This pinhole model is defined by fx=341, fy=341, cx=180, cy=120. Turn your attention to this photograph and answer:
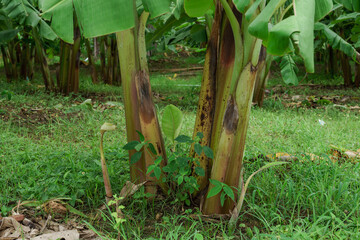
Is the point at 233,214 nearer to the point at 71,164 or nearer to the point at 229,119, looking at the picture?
the point at 229,119

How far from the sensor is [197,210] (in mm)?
1554

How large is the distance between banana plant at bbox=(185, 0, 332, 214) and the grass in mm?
185

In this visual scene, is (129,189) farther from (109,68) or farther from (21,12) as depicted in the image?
(109,68)

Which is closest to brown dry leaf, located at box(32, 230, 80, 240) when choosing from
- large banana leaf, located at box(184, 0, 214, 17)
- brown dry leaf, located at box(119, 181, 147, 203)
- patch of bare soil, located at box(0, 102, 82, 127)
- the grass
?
the grass

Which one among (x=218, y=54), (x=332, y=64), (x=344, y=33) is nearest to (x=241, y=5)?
(x=218, y=54)

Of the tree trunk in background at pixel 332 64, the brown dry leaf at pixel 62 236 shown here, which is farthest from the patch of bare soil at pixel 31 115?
the tree trunk in background at pixel 332 64

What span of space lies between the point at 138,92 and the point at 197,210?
2.01 ft

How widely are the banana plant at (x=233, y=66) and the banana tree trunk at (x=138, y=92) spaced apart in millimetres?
Answer: 243

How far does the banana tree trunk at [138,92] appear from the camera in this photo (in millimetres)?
1601

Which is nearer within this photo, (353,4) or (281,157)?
(353,4)

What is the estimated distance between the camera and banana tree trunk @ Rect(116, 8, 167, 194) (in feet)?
5.25

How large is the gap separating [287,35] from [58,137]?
2.37m

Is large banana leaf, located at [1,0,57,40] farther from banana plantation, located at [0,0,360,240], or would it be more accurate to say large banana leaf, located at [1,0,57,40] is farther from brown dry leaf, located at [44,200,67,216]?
brown dry leaf, located at [44,200,67,216]

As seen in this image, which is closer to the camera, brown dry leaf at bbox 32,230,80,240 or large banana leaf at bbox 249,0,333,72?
large banana leaf at bbox 249,0,333,72
